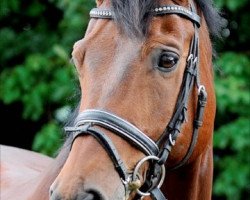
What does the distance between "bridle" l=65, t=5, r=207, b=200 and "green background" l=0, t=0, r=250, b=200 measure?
2853 mm

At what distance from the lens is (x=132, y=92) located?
236cm

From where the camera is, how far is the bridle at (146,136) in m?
2.30

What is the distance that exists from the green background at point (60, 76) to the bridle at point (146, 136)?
2.85 m

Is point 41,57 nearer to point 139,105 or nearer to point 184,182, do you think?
point 184,182

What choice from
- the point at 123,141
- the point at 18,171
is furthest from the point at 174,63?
the point at 18,171

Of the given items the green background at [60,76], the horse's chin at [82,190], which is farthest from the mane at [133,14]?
the green background at [60,76]

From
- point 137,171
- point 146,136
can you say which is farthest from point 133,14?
point 137,171

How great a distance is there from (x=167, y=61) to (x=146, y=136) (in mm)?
265

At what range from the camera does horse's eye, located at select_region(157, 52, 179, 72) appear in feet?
7.97

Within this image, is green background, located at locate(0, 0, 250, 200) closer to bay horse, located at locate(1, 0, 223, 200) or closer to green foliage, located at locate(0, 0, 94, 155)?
green foliage, located at locate(0, 0, 94, 155)

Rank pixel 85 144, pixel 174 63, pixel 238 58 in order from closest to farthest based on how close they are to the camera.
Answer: pixel 85 144 → pixel 174 63 → pixel 238 58

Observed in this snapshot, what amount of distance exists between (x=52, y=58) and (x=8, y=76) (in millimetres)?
434

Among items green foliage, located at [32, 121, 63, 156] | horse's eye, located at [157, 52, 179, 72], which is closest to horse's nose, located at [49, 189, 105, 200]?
horse's eye, located at [157, 52, 179, 72]

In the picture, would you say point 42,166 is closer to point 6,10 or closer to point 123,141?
point 123,141
